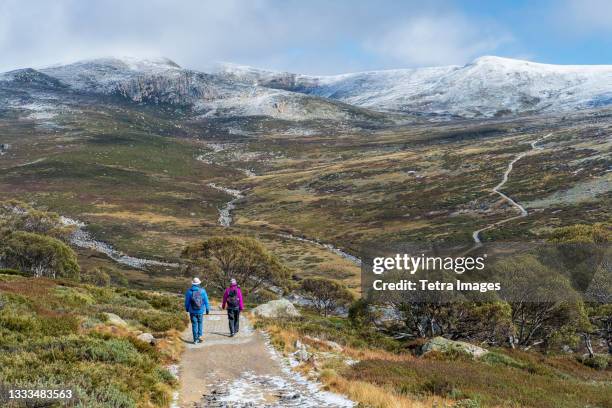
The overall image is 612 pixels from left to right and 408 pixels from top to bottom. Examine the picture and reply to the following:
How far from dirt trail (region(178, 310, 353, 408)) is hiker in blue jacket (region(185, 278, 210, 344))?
657mm

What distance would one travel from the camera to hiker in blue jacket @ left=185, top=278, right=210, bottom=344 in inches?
778

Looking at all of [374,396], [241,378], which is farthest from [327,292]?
[374,396]

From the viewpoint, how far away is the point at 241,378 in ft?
50.6

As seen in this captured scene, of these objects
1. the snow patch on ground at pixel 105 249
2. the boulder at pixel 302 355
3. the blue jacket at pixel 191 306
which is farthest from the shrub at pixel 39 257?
the boulder at pixel 302 355

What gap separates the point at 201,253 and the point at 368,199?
352 ft

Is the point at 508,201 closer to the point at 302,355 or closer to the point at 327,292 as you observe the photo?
the point at 327,292

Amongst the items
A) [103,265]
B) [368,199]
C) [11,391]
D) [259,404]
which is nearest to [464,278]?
[259,404]

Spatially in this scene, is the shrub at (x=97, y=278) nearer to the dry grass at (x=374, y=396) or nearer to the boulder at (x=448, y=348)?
the boulder at (x=448, y=348)

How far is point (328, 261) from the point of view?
98.8 meters

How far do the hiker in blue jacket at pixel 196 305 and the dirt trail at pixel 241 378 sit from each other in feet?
2.16

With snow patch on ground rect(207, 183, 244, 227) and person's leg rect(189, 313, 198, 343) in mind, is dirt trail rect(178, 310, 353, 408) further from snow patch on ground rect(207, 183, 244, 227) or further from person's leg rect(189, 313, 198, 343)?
snow patch on ground rect(207, 183, 244, 227)

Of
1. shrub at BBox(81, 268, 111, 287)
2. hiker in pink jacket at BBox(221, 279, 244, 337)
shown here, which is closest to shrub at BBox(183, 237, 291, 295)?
shrub at BBox(81, 268, 111, 287)

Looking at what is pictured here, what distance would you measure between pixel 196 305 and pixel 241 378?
5138mm

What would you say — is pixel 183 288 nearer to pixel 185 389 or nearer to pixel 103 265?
pixel 103 265
